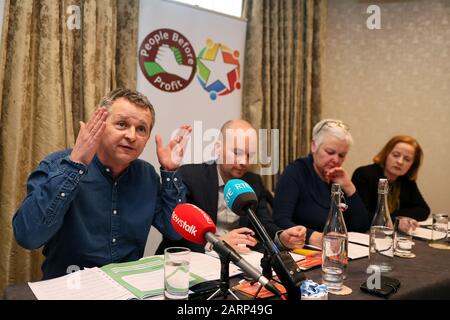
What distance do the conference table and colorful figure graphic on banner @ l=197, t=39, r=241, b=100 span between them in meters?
1.80

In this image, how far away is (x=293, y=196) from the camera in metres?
2.11

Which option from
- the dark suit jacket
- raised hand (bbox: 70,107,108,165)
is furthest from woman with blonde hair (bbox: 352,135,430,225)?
raised hand (bbox: 70,107,108,165)

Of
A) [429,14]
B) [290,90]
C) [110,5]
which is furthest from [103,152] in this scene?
[429,14]

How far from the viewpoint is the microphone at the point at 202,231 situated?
91cm

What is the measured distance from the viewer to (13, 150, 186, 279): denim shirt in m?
1.27

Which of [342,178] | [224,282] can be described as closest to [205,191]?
[342,178]

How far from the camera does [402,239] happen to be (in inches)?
68.3

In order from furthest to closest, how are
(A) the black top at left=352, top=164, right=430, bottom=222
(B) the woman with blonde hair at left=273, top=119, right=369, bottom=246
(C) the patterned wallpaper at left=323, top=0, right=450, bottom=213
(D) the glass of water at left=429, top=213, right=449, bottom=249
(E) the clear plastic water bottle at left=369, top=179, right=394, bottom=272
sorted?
(C) the patterned wallpaper at left=323, top=0, right=450, bottom=213
(A) the black top at left=352, top=164, right=430, bottom=222
(B) the woman with blonde hair at left=273, top=119, right=369, bottom=246
(D) the glass of water at left=429, top=213, right=449, bottom=249
(E) the clear plastic water bottle at left=369, top=179, right=394, bottom=272

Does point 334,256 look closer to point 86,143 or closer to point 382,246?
point 382,246

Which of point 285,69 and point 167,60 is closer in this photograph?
point 167,60

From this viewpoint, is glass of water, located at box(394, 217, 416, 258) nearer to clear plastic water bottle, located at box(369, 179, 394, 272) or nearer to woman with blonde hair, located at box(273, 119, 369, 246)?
clear plastic water bottle, located at box(369, 179, 394, 272)

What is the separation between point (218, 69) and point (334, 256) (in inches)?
77.8

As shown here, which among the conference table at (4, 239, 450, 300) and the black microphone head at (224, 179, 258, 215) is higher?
the black microphone head at (224, 179, 258, 215)
